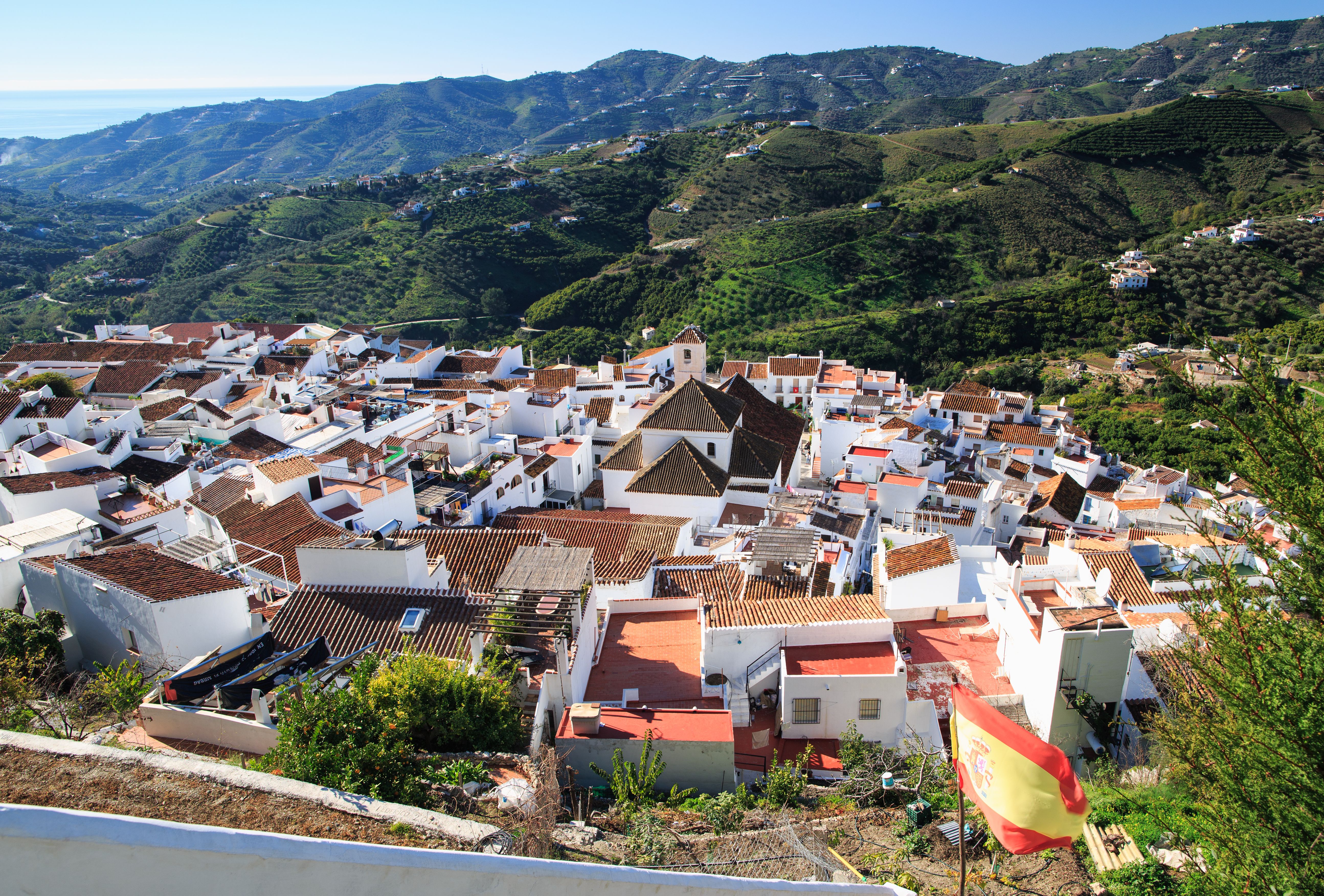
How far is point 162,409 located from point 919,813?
30.0 m

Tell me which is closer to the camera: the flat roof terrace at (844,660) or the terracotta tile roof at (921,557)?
the flat roof terrace at (844,660)

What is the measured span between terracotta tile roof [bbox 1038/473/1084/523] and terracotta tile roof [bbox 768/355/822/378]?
634 inches

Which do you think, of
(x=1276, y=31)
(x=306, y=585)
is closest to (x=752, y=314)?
(x=306, y=585)

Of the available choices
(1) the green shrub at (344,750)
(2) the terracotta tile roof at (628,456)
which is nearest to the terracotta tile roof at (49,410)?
(2) the terracotta tile roof at (628,456)

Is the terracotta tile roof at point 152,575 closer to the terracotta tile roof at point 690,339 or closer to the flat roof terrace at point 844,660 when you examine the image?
the flat roof terrace at point 844,660

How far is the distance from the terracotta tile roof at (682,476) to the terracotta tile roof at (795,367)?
24.2 metres

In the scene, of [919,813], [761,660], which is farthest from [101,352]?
[919,813]

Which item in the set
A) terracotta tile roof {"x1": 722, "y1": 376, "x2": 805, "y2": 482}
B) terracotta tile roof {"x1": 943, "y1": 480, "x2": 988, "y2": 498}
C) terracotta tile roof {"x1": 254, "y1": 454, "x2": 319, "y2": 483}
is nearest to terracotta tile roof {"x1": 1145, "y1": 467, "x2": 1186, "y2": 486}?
terracotta tile roof {"x1": 943, "y1": 480, "x2": 988, "y2": 498}

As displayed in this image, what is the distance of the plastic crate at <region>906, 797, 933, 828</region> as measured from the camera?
29.1 feet

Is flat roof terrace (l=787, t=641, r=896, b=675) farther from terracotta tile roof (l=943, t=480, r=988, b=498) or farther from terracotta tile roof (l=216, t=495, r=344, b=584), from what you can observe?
terracotta tile roof (l=943, t=480, r=988, b=498)

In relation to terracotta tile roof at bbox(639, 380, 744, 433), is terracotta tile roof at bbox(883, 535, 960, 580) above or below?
below

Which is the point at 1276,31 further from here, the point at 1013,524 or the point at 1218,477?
the point at 1013,524

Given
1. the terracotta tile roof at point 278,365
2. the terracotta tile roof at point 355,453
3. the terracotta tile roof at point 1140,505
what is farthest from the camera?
the terracotta tile roof at point 278,365

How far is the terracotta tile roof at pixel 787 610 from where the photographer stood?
1373 centimetres
